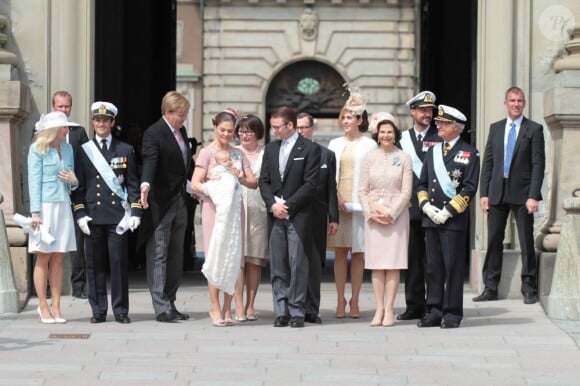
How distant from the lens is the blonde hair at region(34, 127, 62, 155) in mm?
13461

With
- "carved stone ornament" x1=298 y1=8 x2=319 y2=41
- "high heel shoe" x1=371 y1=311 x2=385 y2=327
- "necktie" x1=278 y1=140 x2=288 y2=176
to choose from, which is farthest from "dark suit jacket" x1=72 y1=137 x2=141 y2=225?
"carved stone ornament" x1=298 y1=8 x2=319 y2=41

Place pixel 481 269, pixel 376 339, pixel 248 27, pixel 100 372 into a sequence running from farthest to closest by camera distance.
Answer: pixel 248 27 → pixel 481 269 → pixel 376 339 → pixel 100 372

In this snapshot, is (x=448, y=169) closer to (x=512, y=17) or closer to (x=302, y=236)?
(x=302, y=236)

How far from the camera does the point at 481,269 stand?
15.6 m

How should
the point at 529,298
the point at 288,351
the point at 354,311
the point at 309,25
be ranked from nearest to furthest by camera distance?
1. the point at 288,351
2. the point at 354,311
3. the point at 529,298
4. the point at 309,25

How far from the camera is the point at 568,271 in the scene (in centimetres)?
1367

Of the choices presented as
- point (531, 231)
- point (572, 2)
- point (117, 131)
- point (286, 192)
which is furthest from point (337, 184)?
point (117, 131)

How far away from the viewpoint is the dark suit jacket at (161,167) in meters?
13.7

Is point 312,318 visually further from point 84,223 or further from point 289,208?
point 84,223

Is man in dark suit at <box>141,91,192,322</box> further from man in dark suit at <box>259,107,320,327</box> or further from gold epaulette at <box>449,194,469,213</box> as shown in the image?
gold epaulette at <box>449,194,469,213</box>

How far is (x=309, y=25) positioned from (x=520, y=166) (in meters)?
31.9

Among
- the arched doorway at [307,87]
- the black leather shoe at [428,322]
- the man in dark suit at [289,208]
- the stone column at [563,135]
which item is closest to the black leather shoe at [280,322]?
the man in dark suit at [289,208]

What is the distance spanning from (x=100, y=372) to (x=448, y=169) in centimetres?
381

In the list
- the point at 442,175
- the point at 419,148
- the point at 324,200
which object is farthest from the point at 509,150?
the point at 324,200
